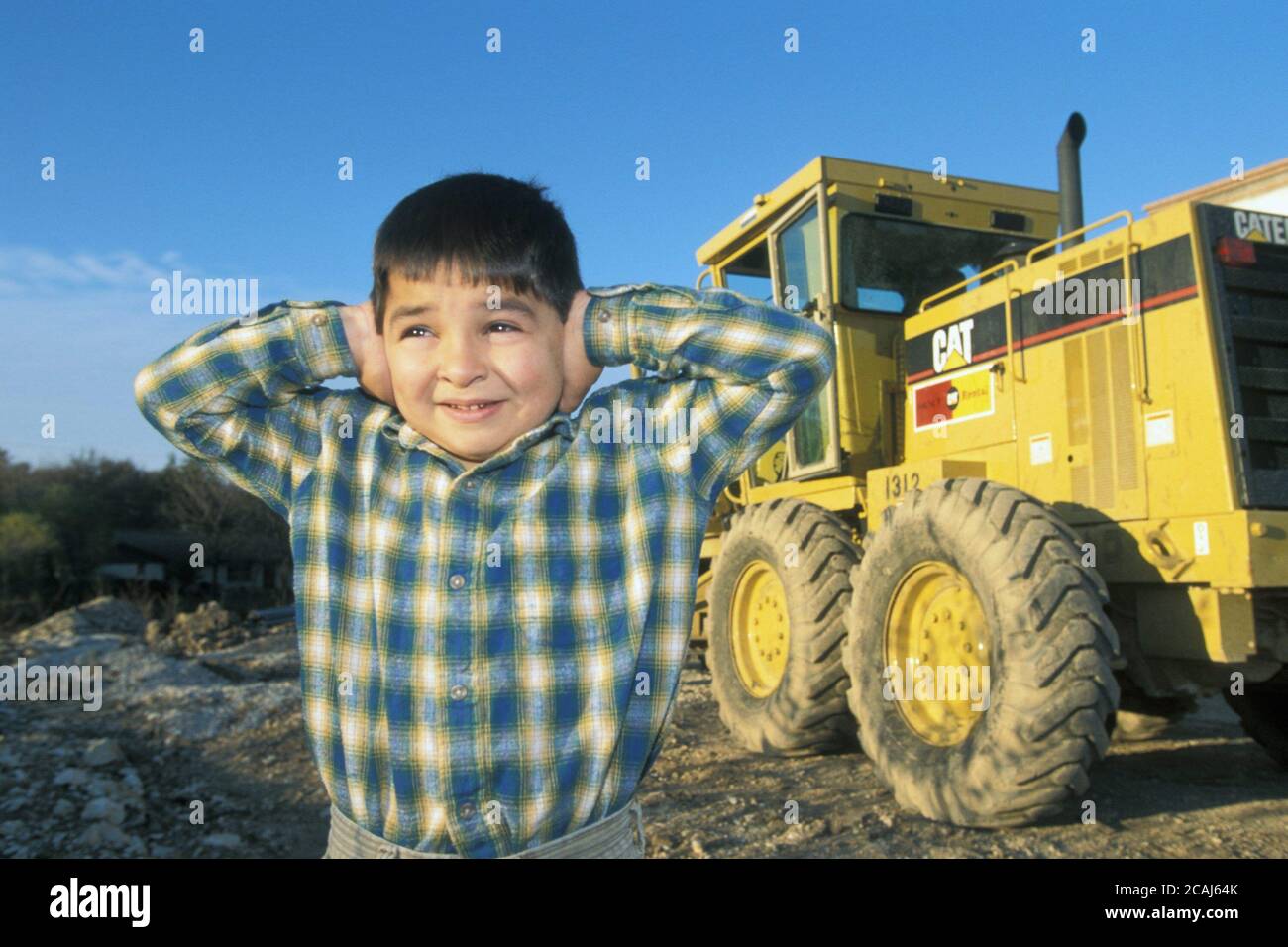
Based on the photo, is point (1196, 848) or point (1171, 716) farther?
point (1171, 716)

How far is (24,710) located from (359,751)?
772 centimetres

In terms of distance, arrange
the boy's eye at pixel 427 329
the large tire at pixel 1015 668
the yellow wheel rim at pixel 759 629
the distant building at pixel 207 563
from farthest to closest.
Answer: the distant building at pixel 207 563, the yellow wheel rim at pixel 759 629, the large tire at pixel 1015 668, the boy's eye at pixel 427 329

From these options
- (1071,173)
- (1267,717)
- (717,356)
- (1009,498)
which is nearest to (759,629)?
(1009,498)

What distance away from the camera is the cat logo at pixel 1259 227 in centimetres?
445

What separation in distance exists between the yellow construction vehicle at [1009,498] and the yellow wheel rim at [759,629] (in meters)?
0.02

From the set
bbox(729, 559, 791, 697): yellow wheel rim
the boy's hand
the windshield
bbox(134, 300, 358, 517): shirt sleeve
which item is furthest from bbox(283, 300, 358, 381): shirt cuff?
the windshield

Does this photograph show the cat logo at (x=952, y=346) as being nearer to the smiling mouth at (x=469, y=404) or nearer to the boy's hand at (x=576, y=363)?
the boy's hand at (x=576, y=363)

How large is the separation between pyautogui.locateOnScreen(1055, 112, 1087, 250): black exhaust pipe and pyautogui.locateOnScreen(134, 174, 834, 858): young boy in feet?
15.7

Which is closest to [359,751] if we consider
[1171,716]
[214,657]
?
[1171,716]

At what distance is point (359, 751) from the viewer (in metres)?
1.51

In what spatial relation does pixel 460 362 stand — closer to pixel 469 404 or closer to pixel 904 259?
pixel 469 404

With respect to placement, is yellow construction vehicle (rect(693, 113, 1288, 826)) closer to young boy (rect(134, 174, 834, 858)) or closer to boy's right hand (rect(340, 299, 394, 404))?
young boy (rect(134, 174, 834, 858))

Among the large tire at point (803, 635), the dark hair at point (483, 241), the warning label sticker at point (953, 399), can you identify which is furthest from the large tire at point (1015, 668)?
the dark hair at point (483, 241)
